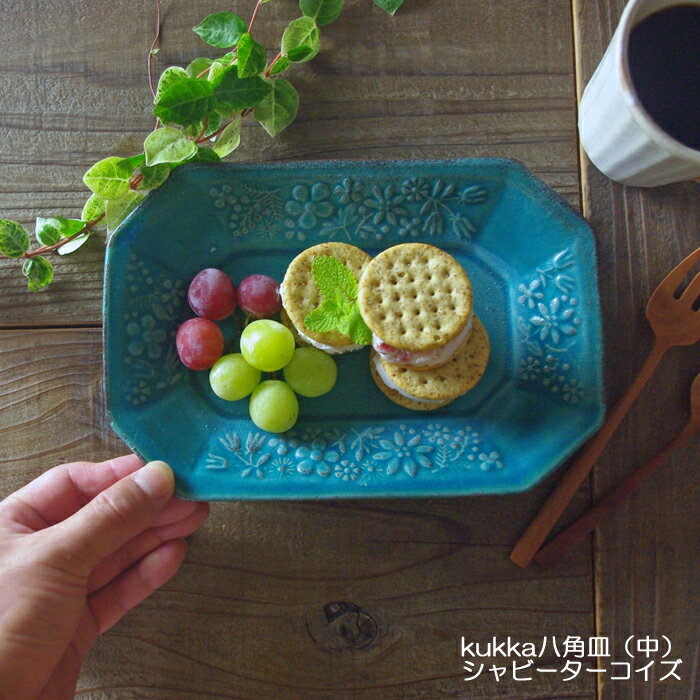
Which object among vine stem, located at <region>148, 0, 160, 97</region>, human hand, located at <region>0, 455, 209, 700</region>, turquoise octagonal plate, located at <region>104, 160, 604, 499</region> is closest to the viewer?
human hand, located at <region>0, 455, 209, 700</region>

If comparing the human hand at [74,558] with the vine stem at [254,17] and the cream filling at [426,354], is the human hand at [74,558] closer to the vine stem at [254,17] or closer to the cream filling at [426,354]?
the cream filling at [426,354]

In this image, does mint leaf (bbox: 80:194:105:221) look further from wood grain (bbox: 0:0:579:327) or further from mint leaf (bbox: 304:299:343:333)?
mint leaf (bbox: 304:299:343:333)

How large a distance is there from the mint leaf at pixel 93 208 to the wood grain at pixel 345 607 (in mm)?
416

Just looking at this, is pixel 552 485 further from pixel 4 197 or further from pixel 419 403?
pixel 4 197

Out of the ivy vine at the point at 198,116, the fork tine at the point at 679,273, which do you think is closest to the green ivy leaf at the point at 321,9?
the ivy vine at the point at 198,116

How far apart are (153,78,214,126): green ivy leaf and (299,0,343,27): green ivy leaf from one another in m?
0.19

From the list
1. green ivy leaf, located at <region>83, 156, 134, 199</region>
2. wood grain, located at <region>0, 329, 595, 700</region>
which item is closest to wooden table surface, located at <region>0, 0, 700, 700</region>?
wood grain, located at <region>0, 329, 595, 700</region>

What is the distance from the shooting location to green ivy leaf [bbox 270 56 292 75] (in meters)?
0.77

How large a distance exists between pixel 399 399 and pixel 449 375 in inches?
2.9

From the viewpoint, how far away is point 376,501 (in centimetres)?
78

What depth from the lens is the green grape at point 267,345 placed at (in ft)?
2.33

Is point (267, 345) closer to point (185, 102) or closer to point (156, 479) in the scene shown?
point (156, 479)

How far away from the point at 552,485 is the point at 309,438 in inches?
12.9

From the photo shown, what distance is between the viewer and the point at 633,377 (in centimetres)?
79
